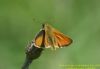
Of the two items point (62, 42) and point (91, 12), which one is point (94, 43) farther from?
point (62, 42)

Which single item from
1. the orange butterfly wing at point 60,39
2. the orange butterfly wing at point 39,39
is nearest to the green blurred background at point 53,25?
the orange butterfly wing at point 60,39

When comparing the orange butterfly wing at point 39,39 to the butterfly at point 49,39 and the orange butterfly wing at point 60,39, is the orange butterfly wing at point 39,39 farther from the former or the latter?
the orange butterfly wing at point 60,39

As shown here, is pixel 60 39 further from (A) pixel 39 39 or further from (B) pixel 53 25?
(B) pixel 53 25

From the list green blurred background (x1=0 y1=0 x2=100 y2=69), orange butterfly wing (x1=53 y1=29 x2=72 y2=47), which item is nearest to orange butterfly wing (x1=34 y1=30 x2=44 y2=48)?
orange butterfly wing (x1=53 y1=29 x2=72 y2=47)

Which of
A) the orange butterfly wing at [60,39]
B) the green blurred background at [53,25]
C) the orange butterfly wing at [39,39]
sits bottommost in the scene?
the orange butterfly wing at [39,39]

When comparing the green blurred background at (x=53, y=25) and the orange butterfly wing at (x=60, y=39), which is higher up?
the green blurred background at (x=53, y=25)

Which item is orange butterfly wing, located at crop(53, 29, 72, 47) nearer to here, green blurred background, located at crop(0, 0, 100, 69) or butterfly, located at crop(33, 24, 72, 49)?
butterfly, located at crop(33, 24, 72, 49)

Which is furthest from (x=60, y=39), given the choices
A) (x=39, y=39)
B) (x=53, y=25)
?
(x=53, y=25)

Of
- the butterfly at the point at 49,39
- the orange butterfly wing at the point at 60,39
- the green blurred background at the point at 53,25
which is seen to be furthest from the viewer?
the green blurred background at the point at 53,25
